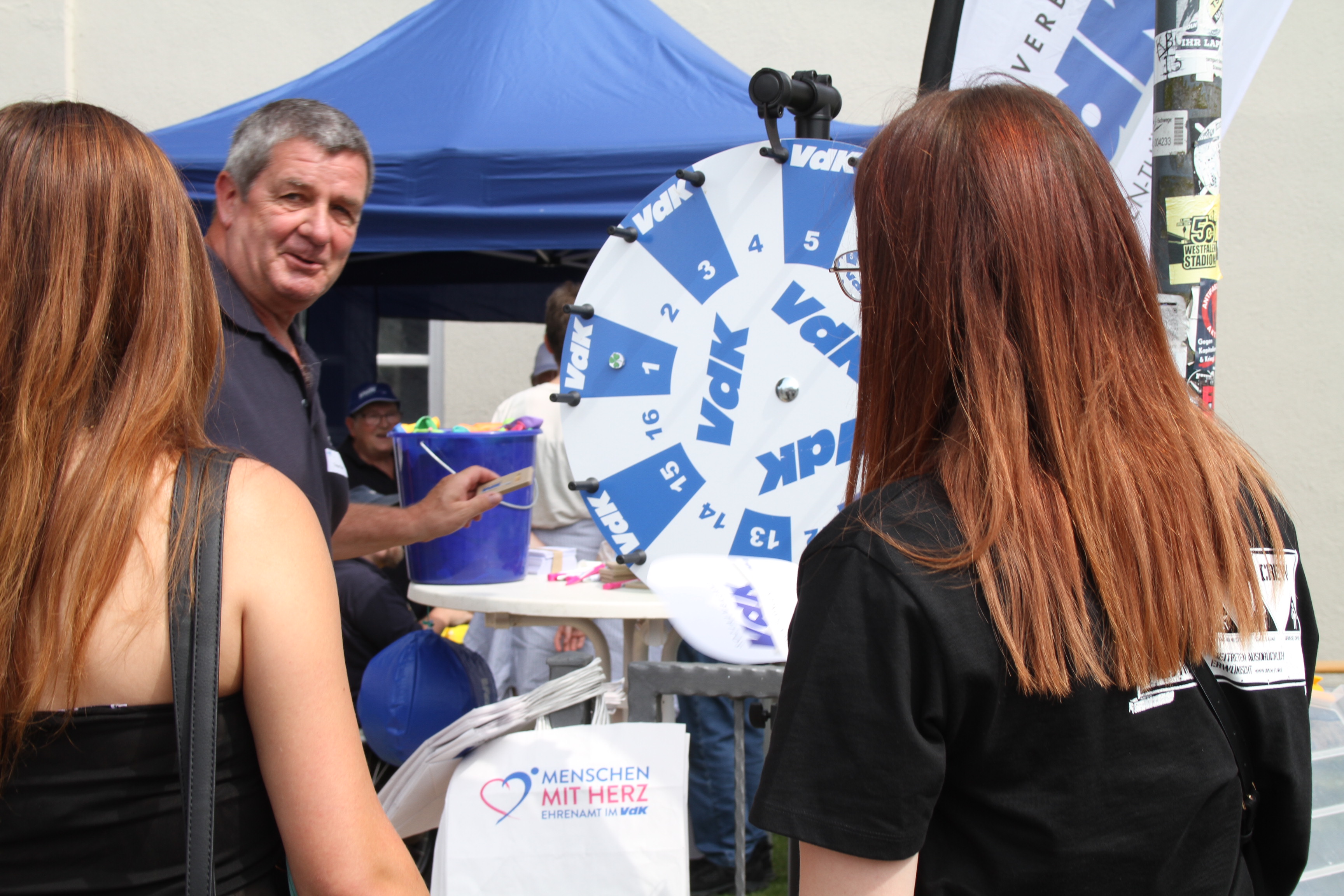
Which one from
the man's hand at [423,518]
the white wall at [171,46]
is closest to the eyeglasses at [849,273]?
the man's hand at [423,518]

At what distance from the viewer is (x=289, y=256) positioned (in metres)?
1.99

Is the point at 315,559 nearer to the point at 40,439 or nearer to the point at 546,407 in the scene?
the point at 40,439

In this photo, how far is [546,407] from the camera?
3488 millimetres

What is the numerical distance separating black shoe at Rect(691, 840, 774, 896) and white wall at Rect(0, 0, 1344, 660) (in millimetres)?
2889

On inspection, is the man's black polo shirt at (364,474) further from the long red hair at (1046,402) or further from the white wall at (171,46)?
the long red hair at (1046,402)

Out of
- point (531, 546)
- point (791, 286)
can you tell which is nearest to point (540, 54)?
point (531, 546)

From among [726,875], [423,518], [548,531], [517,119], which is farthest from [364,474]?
[423,518]

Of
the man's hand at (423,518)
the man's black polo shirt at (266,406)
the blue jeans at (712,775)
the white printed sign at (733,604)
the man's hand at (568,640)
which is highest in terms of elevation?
the man's black polo shirt at (266,406)

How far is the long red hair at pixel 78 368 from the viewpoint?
0.82 meters

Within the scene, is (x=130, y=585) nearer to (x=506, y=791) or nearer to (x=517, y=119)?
(x=506, y=791)

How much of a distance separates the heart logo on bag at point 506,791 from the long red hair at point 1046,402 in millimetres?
980

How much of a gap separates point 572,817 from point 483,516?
889mm

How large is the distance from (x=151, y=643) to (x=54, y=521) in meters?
0.13

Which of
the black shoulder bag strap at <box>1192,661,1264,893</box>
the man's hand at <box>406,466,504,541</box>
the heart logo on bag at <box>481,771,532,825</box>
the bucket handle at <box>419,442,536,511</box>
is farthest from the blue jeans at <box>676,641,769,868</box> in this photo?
the black shoulder bag strap at <box>1192,661,1264,893</box>
